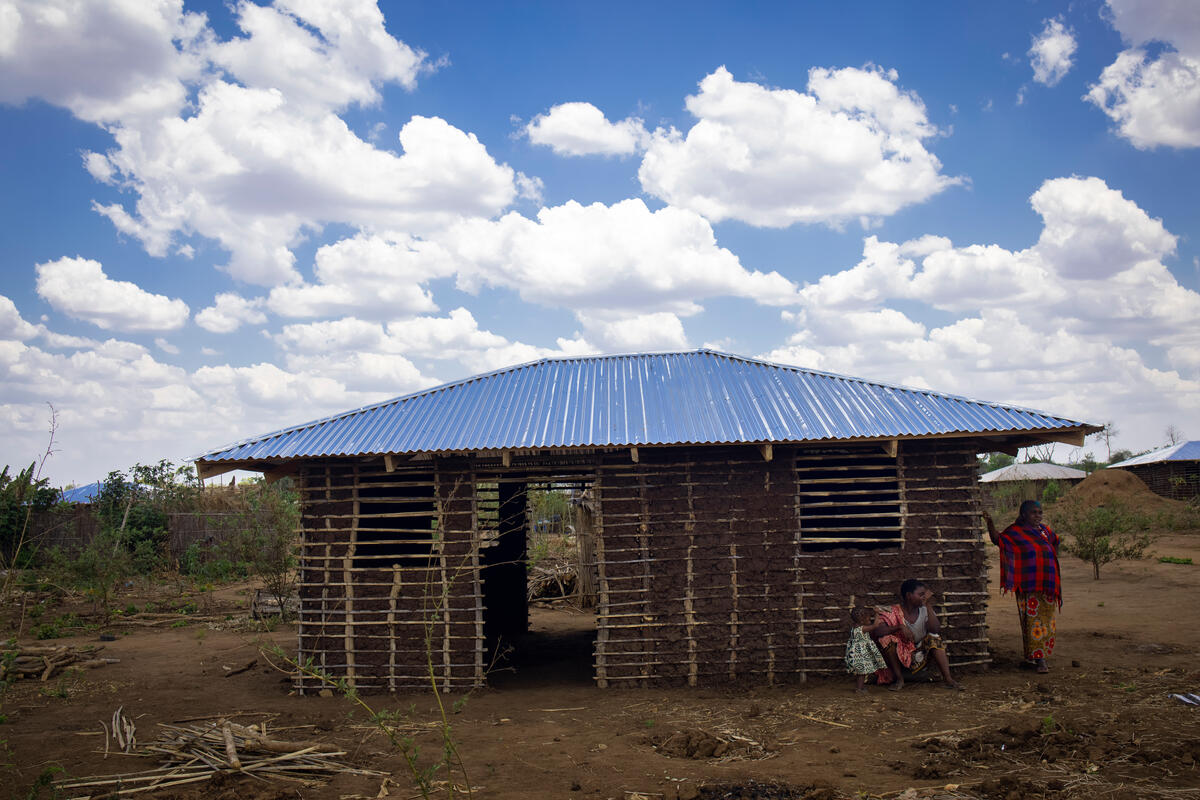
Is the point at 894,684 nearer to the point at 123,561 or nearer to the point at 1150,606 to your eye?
the point at 1150,606

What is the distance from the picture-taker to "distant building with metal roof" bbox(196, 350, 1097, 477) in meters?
8.17

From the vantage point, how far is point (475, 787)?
5.65m

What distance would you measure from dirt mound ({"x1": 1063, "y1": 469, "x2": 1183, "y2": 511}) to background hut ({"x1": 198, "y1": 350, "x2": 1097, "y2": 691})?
23093mm

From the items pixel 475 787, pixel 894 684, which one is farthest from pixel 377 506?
pixel 894 684

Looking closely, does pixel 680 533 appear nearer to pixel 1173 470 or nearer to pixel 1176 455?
pixel 1173 470

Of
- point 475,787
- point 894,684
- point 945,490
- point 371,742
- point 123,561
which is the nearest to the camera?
point 475,787

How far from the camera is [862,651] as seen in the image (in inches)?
309

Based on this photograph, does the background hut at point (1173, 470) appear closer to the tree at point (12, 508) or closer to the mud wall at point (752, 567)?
the mud wall at point (752, 567)

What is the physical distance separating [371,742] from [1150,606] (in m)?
12.7

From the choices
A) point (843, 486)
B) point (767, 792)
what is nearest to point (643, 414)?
point (843, 486)

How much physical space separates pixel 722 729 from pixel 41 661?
9268 millimetres

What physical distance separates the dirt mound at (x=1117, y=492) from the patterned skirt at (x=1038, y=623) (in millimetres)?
22195

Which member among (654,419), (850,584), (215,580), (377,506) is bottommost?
(215,580)

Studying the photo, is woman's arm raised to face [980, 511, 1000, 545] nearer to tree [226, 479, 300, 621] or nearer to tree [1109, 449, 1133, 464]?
tree [226, 479, 300, 621]
